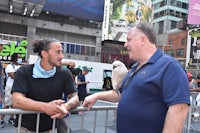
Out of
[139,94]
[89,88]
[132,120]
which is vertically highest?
[139,94]

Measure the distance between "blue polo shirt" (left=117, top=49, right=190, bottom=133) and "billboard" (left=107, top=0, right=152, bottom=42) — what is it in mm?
40161

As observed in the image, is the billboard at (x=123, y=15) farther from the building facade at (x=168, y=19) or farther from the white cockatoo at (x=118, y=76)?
the white cockatoo at (x=118, y=76)

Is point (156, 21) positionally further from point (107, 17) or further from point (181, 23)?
point (107, 17)

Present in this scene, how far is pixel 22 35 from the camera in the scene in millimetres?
32156

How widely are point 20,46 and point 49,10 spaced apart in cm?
1121

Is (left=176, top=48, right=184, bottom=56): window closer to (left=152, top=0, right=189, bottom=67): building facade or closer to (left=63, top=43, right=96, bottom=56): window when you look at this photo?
(left=152, top=0, right=189, bottom=67): building facade

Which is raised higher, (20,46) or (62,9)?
(62,9)

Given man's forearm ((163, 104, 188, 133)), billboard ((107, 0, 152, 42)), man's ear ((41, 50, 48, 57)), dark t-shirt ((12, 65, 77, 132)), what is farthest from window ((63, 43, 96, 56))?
man's forearm ((163, 104, 188, 133))

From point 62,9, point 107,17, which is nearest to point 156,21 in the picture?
point 107,17

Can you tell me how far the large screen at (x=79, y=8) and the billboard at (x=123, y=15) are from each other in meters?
6.20

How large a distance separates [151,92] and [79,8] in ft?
111

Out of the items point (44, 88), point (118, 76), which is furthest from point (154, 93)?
point (44, 88)

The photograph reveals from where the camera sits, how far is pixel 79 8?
3503cm

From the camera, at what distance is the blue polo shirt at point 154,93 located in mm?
1979
